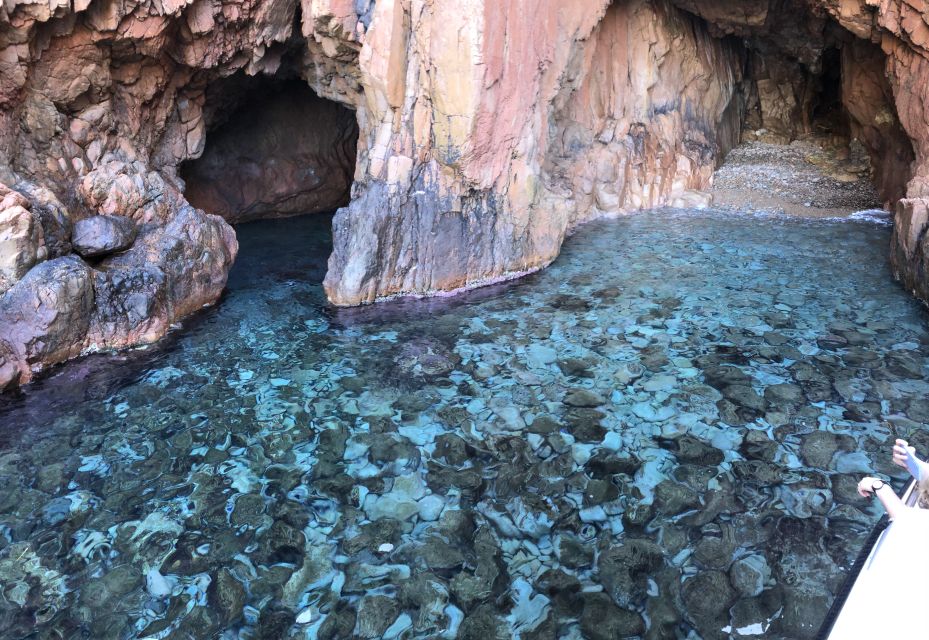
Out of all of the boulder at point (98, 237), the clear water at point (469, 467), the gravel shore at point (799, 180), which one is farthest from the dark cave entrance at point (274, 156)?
the gravel shore at point (799, 180)

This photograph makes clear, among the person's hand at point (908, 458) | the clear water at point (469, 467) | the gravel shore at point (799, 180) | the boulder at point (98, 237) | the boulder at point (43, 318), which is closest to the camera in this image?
the person's hand at point (908, 458)

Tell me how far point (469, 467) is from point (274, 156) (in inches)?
449

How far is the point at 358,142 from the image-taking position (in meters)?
9.82

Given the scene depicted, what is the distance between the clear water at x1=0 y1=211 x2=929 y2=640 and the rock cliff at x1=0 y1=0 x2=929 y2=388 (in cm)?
70

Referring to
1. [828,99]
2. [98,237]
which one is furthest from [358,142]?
[828,99]

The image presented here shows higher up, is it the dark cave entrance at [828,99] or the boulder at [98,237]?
the dark cave entrance at [828,99]

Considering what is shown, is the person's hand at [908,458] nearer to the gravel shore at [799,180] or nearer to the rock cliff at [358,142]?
the rock cliff at [358,142]

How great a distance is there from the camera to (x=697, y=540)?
4.15m

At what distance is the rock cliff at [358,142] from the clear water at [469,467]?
0.70 meters

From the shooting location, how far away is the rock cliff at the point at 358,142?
7133 millimetres

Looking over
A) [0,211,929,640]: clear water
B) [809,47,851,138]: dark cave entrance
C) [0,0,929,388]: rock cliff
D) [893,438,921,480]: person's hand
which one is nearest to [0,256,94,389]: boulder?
[0,0,929,388]: rock cliff

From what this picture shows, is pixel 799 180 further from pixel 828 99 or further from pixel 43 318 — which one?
pixel 43 318

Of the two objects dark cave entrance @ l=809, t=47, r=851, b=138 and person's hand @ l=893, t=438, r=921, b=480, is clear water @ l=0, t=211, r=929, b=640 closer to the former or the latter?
person's hand @ l=893, t=438, r=921, b=480

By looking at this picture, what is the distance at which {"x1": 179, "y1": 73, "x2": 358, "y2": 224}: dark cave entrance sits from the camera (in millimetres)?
13086
